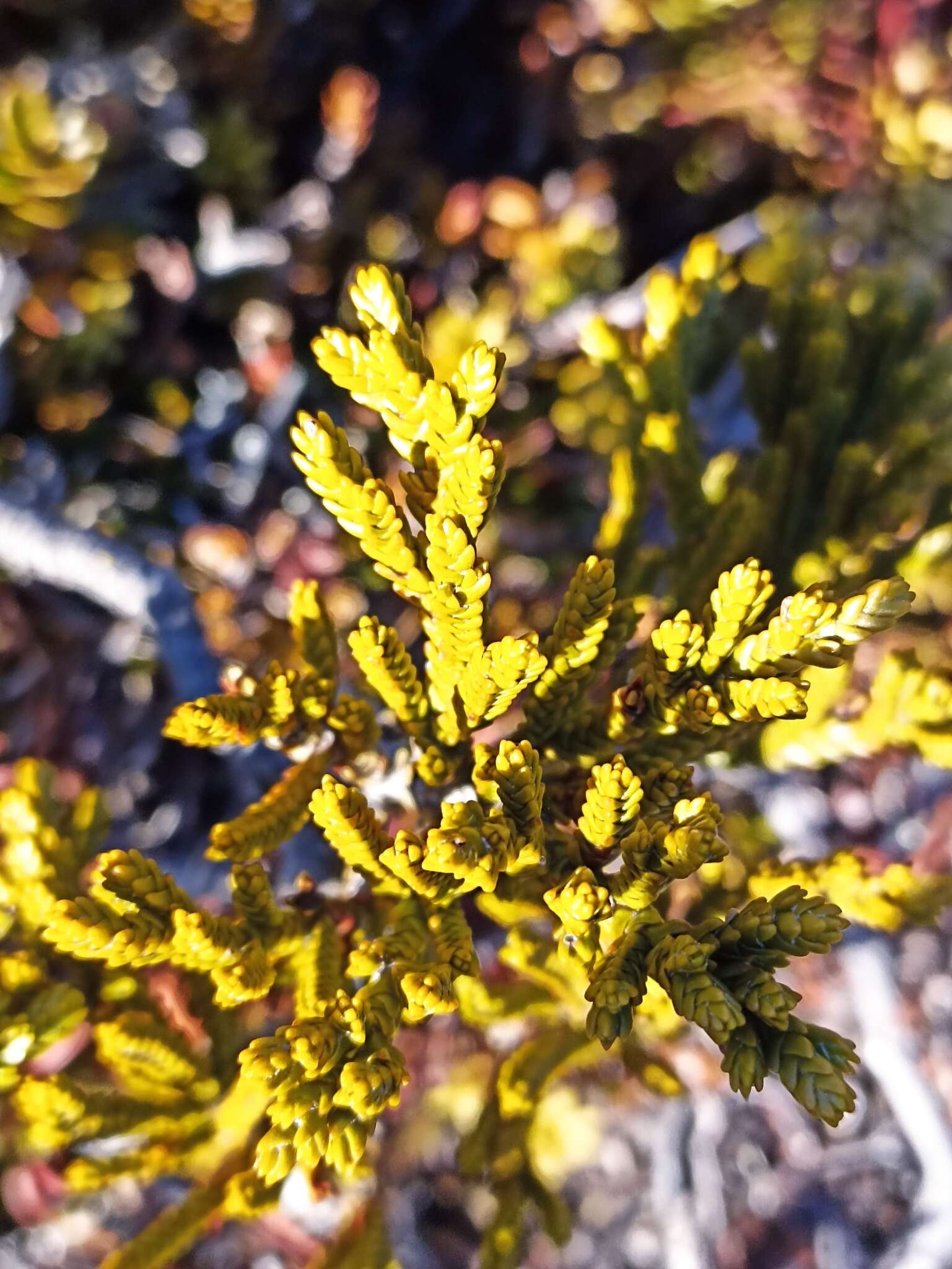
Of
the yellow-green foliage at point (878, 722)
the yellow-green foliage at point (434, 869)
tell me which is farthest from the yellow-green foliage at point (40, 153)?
the yellow-green foliage at point (878, 722)

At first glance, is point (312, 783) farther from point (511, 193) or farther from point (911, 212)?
point (911, 212)

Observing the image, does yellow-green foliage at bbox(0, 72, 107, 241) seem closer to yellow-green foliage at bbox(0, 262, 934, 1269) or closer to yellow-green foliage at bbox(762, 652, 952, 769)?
yellow-green foliage at bbox(0, 262, 934, 1269)

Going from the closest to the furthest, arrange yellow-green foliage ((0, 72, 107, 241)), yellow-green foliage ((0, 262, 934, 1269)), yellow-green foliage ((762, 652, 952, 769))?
yellow-green foliage ((0, 262, 934, 1269)), yellow-green foliage ((762, 652, 952, 769)), yellow-green foliage ((0, 72, 107, 241))

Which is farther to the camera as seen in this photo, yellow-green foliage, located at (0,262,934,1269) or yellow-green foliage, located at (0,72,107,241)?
yellow-green foliage, located at (0,72,107,241)

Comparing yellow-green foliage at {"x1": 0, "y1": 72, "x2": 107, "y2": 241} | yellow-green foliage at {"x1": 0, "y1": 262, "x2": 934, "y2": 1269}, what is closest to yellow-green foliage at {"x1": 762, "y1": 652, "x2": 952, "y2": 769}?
yellow-green foliage at {"x1": 0, "y1": 262, "x2": 934, "y2": 1269}

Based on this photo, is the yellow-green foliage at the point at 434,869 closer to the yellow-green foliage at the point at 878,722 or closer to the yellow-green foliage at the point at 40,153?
the yellow-green foliage at the point at 878,722

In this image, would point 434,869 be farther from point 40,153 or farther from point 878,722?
point 40,153

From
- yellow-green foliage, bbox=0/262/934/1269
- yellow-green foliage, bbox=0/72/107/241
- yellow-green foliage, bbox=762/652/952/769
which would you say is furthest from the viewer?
yellow-green foliage, bbox=0/72/107/241

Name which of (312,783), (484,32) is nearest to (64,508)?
(312,783)
